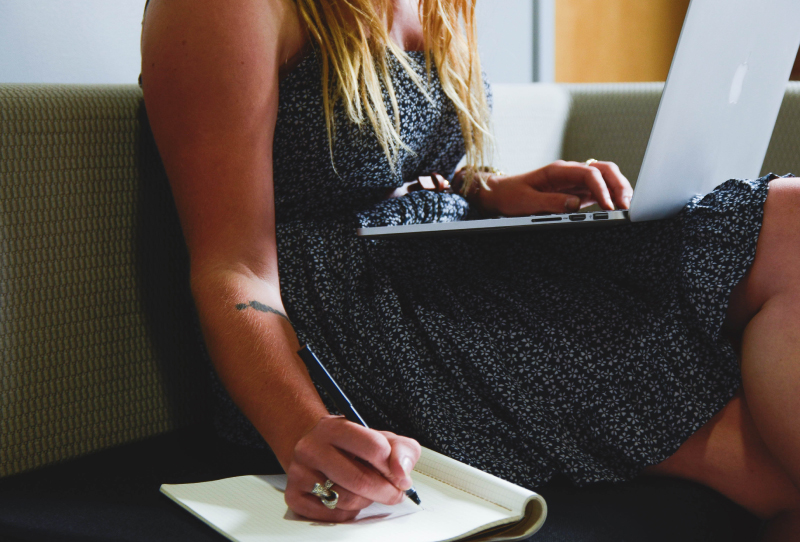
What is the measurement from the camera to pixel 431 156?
0.94 meters

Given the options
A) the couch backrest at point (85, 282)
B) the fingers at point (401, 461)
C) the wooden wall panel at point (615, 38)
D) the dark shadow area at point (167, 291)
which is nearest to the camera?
the fingers at point (401, 461)

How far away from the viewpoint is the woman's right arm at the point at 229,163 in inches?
24.6

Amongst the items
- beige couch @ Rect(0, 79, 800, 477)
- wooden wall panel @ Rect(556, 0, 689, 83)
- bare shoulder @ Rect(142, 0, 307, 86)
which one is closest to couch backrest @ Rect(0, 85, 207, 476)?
beige couch @ Rect(0, 79, 800, 477)

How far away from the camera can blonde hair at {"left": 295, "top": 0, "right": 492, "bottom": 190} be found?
29.7 inches

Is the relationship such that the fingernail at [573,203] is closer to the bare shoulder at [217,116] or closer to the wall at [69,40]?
the bare shoulder at [217,116]

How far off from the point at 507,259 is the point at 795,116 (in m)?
0.78

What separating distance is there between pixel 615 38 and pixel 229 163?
7.47 feet

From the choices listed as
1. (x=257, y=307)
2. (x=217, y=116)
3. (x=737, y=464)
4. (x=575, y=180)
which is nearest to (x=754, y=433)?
(x=737, y=464)

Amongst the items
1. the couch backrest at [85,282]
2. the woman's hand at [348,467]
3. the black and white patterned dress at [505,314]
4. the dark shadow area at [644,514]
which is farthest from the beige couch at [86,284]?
the dark shadow area at [644,514]

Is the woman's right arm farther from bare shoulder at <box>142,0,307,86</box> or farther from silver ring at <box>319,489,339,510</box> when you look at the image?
silver ring at <box>319,489,339,510</box>

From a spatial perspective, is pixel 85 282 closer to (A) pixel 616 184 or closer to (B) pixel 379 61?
(B) pixel 379 61

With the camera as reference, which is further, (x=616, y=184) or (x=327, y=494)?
(x=616, y=184)

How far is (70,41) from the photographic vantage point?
3.20 ft

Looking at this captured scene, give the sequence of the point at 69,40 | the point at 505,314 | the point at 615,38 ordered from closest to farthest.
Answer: the point at 505,314 < the point at 69,40 < the point at 615,38
